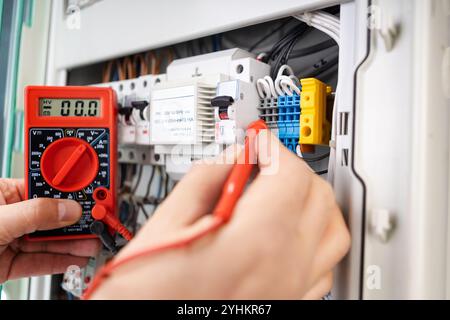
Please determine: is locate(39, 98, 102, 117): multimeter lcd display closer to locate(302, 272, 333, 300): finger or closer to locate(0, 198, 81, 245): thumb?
locate(0, 198, 81, 245): thumb

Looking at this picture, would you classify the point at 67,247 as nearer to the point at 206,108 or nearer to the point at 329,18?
the point at 206,108

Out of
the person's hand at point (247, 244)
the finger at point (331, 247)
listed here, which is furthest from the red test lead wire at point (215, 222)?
the finger at point (331, 247)

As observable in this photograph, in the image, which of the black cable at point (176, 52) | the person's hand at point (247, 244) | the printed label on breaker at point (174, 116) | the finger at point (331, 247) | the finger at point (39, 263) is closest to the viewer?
the person's hand at point (247, 244)

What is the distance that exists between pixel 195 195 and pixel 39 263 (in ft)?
2.04

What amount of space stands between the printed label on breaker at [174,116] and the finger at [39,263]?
37 cm

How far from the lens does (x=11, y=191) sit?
2.92 ft

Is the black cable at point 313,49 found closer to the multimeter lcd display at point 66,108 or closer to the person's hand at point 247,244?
the person's hand at point 247,244

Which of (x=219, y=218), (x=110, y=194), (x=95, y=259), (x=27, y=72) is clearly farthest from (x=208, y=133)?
(x=27, y=72)

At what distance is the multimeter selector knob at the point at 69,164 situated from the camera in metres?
0.79

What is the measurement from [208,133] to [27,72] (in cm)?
64

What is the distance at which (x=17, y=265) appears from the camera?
2.84ft

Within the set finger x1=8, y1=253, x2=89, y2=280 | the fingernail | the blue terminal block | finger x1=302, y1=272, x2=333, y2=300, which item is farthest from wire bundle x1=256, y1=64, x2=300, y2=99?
finger x1=8, y1=253, x2=89, y2=280

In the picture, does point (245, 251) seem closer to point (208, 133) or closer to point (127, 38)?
point (208, 133)

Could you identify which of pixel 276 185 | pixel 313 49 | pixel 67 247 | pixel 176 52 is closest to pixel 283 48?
pixel 313 49
